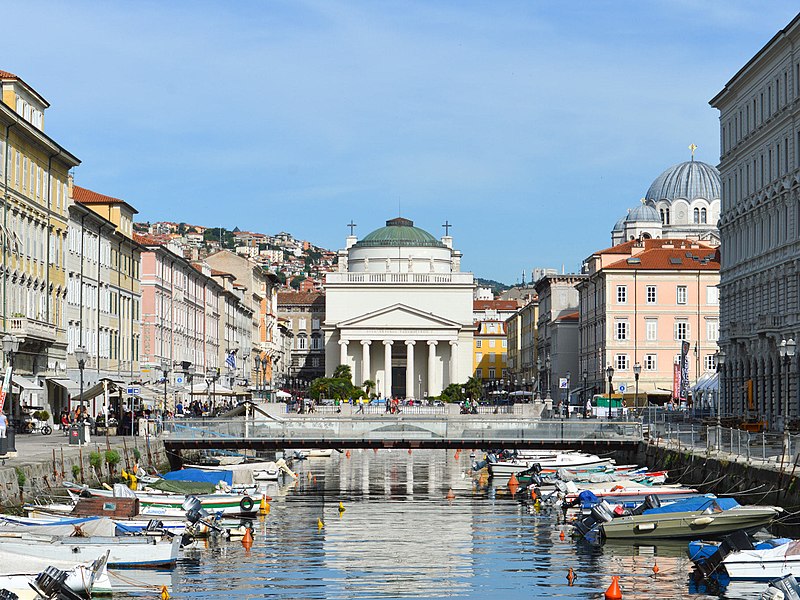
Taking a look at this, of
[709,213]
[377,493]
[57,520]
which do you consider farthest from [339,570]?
[709,213]

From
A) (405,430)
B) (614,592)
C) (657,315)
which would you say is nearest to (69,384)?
(405,430)

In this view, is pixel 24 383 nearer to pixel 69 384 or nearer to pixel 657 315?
pixel 69 384

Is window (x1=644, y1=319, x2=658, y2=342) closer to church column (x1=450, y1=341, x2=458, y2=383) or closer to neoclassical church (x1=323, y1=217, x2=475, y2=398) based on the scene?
neoclassical church (x1=323, y1=217, x2=475, y2=398)

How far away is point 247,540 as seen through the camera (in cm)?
3853

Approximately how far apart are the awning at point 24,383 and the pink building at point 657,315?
2361 inches

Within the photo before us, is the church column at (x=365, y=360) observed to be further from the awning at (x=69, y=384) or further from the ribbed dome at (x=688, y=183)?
the awning at (x=69, y=384)

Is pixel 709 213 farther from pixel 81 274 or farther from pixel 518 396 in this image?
pixel 81 274

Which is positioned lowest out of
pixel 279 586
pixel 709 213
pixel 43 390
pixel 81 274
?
pixel 279 586

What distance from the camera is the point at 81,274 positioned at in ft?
245

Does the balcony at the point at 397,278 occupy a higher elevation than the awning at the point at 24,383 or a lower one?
higher

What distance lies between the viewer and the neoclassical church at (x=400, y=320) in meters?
172

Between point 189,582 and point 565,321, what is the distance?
115 meters

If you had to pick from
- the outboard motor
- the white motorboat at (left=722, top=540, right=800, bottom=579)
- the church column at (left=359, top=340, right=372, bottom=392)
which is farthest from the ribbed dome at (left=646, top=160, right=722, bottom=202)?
the outboard motor

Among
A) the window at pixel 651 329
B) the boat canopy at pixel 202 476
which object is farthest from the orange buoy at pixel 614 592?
the window at pixel 651 329
